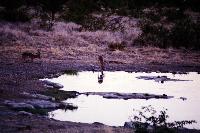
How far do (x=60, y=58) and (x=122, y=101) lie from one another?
32.7ft

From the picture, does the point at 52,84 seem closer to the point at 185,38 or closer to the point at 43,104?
the point at 43,104

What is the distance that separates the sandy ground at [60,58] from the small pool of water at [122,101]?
1231 millimetres

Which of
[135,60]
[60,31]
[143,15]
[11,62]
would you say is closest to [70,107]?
[11,62]

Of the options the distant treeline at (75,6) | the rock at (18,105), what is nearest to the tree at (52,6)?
the distant treeline at (75,6)

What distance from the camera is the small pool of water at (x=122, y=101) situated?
14.9 m

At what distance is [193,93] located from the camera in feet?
63.4

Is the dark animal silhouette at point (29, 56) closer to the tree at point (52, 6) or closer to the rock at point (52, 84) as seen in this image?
the rock at point (52, 84)

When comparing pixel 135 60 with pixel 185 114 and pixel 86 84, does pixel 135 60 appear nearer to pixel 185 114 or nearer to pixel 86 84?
pixel 86 84

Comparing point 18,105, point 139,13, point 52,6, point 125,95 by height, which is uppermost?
point 139,13

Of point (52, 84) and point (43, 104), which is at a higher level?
point (52, 84)

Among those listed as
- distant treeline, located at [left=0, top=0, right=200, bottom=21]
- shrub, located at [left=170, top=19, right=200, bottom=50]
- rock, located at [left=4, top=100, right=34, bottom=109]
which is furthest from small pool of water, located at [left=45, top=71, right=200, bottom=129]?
distant treeline, located at [left=0, top=0, right=200, bottom=21]

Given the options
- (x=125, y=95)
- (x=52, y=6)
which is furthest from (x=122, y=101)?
(x=52, y=6)

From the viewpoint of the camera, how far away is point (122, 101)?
1731 centimetres

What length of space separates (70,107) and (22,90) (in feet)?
8.67
